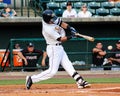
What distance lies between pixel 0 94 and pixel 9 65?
248 inches

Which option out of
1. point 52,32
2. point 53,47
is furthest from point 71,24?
point 52,32

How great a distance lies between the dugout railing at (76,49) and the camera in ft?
A: 46.8

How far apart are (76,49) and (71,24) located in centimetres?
108

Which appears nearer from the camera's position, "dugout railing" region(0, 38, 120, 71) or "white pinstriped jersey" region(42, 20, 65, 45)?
"white pinstriped jersey" region(42, 20, 65, 45)

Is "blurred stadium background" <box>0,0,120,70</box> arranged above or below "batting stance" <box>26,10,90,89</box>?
below

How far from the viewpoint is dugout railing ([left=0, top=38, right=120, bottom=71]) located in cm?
1427

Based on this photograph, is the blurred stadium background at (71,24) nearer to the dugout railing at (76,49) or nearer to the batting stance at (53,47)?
the dugout railing at (76,49)

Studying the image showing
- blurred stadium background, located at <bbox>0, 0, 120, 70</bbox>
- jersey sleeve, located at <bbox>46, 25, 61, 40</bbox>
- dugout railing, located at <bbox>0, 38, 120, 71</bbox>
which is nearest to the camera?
jersey sleeve, located at <bbox>46, 25, 61, 40</bbox>

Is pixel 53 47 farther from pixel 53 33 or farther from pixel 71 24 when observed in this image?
pixel 71 24

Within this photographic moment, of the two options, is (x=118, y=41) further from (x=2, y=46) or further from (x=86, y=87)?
(x=86, y=87)

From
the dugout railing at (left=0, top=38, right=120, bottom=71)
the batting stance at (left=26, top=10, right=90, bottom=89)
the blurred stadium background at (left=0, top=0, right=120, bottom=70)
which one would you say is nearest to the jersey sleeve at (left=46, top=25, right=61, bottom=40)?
the batting stance at (left=26, top=10, right=90, bottom=89)

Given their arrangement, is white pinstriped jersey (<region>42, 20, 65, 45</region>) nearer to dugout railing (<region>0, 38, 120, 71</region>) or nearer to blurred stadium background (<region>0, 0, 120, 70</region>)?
dugout railing (<region>0, 38, 120, 71</region>)

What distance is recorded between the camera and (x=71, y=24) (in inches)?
607

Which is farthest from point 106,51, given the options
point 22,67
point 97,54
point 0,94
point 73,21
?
point 0,94
